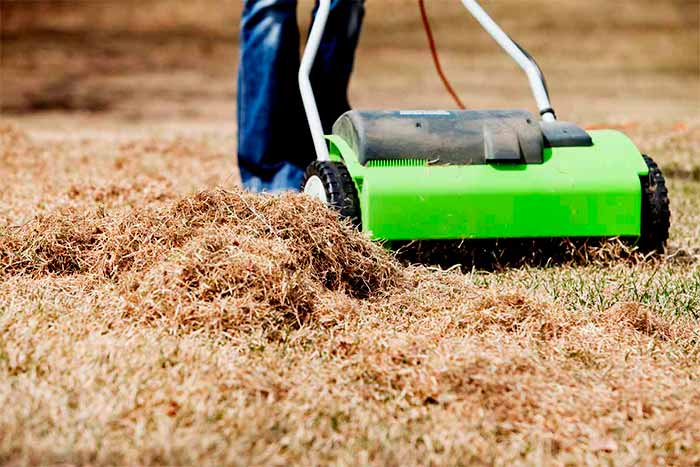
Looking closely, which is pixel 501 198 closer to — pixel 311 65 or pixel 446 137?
pixel 446 137

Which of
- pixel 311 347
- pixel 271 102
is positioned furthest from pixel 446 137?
pixel 271 102

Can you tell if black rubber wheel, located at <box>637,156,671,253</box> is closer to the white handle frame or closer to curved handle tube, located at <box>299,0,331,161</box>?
the white handle frame

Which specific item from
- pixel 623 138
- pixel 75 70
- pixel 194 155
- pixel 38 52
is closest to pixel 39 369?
pixel 623 138

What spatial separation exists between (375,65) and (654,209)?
986 centimetres

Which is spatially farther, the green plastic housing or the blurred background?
the blurred background

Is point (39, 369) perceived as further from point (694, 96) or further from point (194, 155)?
point (694, 96)

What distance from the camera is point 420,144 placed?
3316 mm

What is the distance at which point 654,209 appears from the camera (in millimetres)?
3434

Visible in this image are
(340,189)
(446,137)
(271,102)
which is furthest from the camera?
(271,102)

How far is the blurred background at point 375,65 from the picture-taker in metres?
10.0

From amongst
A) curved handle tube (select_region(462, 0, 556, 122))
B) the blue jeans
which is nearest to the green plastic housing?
curved handle tube (select_region(462, 0, 556, 122))

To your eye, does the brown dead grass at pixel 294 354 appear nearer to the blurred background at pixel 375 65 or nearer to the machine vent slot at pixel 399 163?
the machine vent slot at pixel 399 163

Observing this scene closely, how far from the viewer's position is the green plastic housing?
3178mm

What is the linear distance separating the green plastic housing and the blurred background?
4173mm
